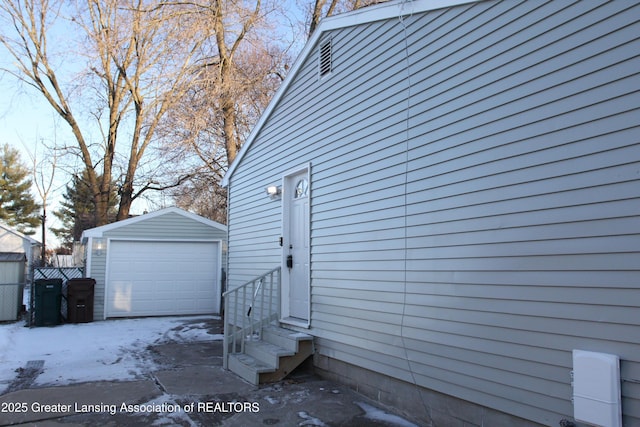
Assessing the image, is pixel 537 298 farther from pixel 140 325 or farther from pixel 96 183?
pixel 96 183

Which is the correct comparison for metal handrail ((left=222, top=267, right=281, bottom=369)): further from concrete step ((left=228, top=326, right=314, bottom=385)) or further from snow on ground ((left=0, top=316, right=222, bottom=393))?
snow on ground ((left=0, top=316, right=222, bottom=393))

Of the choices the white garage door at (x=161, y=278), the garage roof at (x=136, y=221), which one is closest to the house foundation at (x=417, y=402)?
the white garage door at (x=161, y=278)

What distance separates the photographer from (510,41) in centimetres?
372

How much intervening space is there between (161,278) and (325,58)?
29.8 feet

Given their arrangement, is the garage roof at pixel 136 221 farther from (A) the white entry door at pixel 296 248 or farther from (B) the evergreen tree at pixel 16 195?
(B) the evergreen tree at pixel 16 195

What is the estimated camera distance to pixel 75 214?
35031 millimetres

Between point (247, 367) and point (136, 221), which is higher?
point (136, 221)

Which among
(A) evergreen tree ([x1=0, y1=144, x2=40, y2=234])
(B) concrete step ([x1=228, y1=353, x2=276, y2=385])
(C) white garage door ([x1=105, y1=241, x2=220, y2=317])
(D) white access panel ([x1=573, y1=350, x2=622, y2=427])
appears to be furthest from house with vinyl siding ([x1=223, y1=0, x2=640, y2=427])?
(A) evergreen tree ([x1=0, y1=144, x2=40, y2=234])

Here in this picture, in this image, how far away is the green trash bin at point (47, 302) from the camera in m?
11.0

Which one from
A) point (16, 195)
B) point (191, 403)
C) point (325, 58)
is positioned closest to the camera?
point (191, 403)

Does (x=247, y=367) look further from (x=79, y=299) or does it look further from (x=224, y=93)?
(x=224, y=93)

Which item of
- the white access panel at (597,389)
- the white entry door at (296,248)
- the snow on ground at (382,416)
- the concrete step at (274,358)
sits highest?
the white entry door at (296,248)

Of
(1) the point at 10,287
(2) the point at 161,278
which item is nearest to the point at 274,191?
(2) the point at 161,278

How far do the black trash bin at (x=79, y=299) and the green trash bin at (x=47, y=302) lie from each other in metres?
0.33
